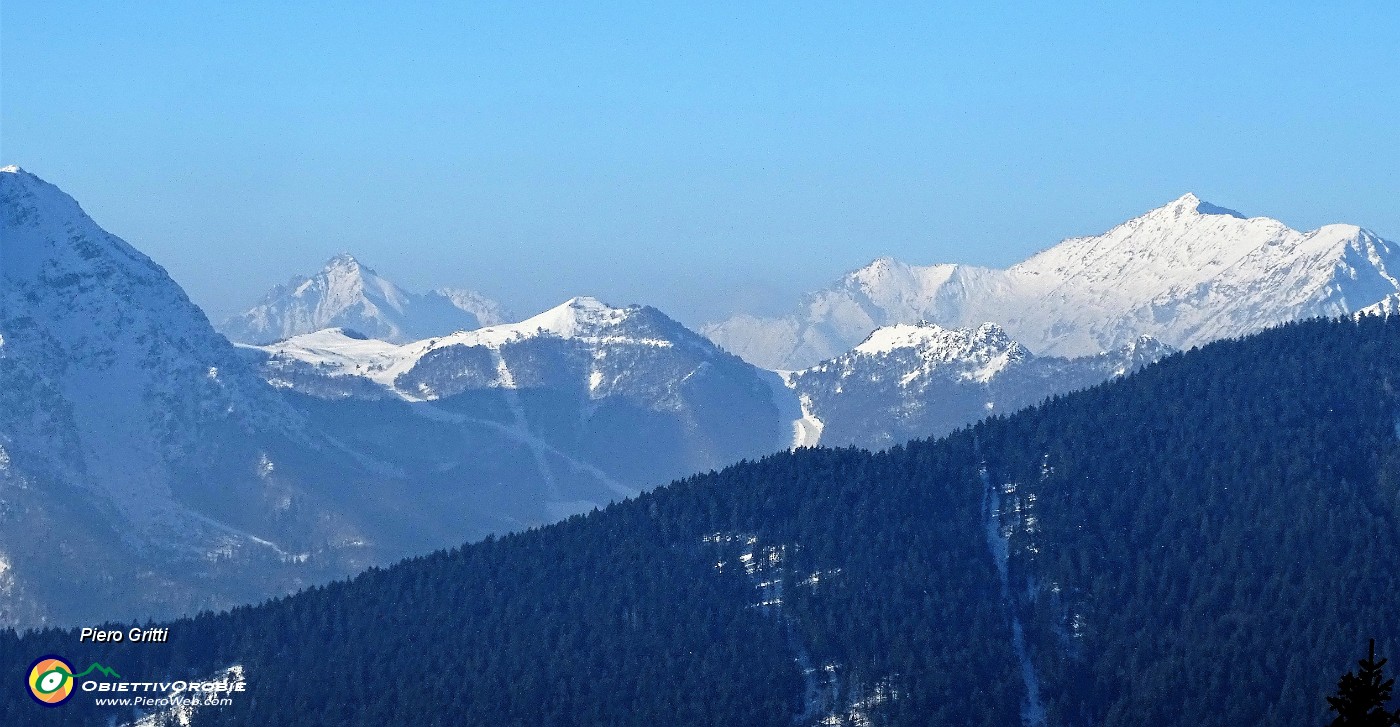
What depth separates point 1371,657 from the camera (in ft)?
531

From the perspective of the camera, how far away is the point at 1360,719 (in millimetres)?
157750

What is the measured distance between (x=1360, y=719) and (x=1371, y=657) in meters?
5.47
